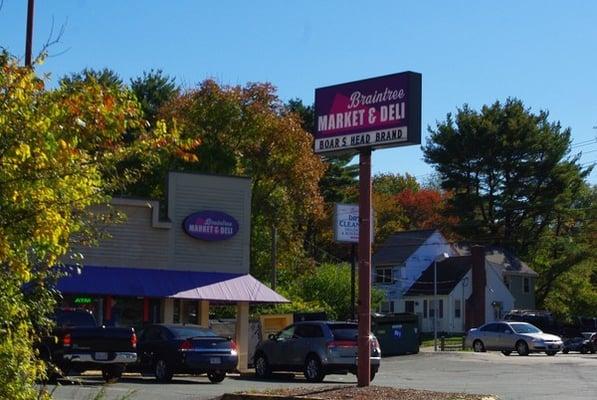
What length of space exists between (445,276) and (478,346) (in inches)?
881

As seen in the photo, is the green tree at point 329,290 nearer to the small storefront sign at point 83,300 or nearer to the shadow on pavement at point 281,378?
the small storefront sign at point 83,300

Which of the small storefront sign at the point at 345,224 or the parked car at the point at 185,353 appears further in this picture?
the small storefront sign at the point at 345,224

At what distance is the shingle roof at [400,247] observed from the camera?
7181 centimetres

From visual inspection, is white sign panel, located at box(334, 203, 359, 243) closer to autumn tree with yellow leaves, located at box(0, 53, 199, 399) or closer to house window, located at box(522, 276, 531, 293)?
house window, located at box(522, 276, 531, 293)

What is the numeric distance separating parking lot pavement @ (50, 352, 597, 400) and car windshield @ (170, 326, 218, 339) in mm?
1169

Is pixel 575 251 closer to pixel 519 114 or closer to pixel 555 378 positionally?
pixel 519 114

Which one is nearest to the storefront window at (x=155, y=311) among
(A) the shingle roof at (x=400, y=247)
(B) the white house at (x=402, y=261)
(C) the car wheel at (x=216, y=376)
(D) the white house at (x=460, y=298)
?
(C) the car wheel at (x=216, y=376)

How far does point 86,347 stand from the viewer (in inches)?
830

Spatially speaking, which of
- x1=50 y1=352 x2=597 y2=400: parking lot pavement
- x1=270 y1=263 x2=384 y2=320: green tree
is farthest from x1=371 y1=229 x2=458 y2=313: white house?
x1=50 y1=352 x2=597 y2=400: parking lot pavement

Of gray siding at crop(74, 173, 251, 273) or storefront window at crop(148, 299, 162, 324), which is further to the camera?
storefront window at crop(148, 299, 162, 324)

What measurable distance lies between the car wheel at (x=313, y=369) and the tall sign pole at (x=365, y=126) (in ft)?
23.7

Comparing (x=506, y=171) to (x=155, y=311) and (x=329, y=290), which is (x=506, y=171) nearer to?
(x=329, y=290)

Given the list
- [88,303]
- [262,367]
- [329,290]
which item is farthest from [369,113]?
[329,290]

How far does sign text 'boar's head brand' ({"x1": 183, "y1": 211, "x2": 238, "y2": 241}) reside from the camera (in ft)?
98.6
